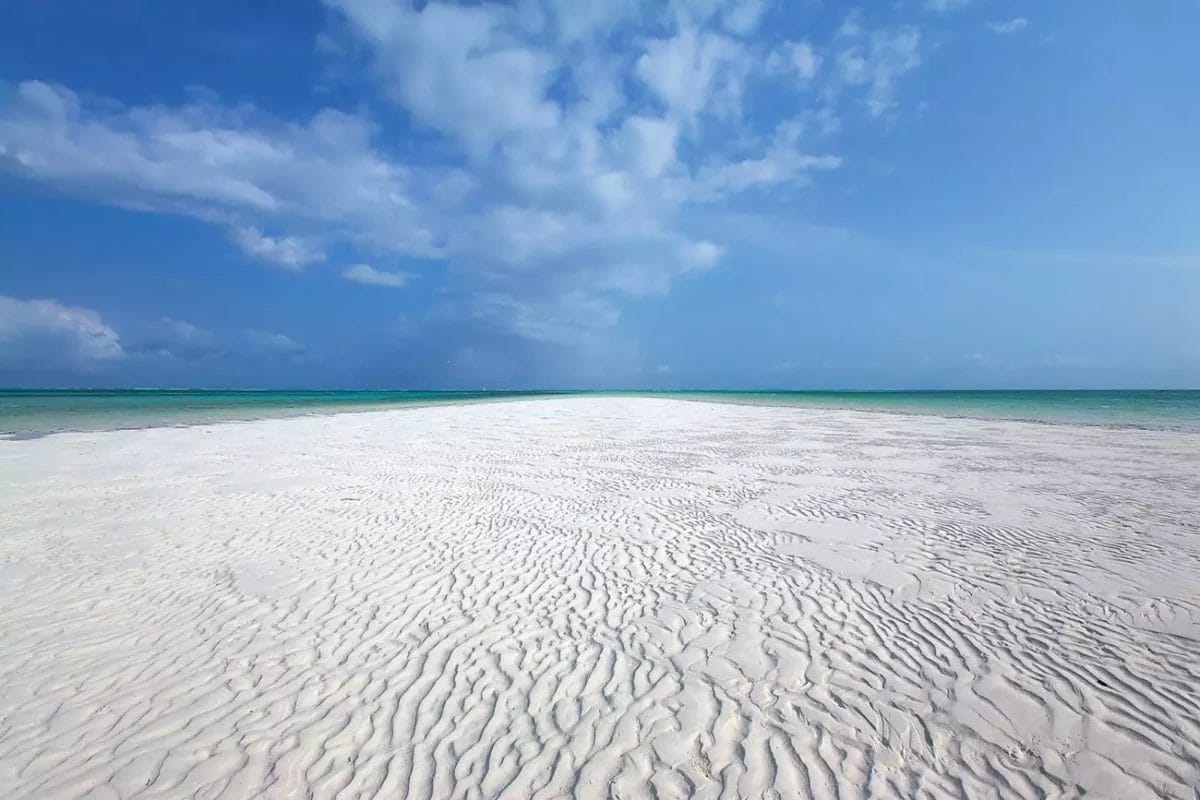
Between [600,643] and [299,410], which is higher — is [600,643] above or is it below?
below

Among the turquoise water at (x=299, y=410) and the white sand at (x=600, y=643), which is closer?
the white sand at (x=600, y=643)

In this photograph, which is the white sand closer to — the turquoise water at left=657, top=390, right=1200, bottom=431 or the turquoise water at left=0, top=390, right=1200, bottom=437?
the turquoise water at left=0, top=390, right=1200, bottom=437

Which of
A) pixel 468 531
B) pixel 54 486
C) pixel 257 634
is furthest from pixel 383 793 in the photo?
pixel 54 486

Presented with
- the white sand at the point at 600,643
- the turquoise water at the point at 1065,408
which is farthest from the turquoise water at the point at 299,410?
the white sand at the point at 600,643

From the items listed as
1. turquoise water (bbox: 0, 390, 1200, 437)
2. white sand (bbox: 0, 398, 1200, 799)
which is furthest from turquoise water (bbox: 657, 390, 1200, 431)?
white sand (bbox: 0, 398, 1200, 799)

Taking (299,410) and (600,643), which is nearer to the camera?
(600,643)

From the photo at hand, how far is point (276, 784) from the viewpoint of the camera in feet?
12.6

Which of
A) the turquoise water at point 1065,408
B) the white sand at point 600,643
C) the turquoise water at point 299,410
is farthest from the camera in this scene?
the turquoise water at point 1065,408

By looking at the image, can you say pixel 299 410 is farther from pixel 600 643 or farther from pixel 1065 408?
pixel 1065 408

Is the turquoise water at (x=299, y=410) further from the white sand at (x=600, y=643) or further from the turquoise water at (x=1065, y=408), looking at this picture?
the white sand at (x=600, y=643)

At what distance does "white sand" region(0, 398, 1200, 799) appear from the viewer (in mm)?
3975

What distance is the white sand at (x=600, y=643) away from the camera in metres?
3.97

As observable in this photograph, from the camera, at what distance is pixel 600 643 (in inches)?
227

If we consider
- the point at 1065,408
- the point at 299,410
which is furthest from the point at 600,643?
the point at 1065,408
